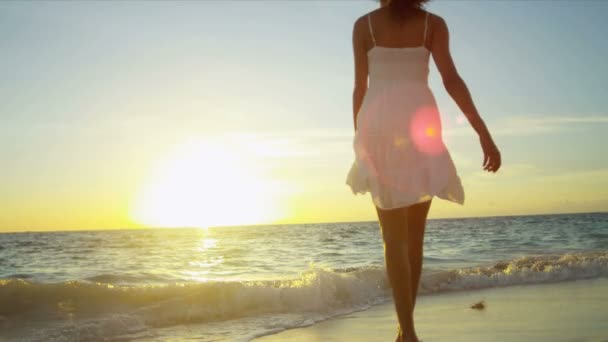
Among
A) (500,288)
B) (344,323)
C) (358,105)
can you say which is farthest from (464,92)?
(500,288)

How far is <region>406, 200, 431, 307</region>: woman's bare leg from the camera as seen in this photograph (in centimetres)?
308

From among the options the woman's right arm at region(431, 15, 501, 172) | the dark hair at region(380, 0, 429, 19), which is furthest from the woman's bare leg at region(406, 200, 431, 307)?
the dark hair at region(380, 0, 429, 19)

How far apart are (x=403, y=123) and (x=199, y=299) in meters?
4.65

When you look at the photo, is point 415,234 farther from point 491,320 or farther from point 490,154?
point 491,320

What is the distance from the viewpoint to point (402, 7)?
113 inches

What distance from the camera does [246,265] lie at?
14.4 meters

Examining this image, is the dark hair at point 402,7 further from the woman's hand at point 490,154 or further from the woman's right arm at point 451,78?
the woman's hand at point 490,154

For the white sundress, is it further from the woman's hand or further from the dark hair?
the woman's hand

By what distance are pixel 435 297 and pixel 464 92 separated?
512 centimetres

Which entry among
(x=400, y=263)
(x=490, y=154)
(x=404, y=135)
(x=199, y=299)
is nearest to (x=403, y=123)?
(x=404, y=135)

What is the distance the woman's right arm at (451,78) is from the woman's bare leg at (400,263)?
23.0 inches

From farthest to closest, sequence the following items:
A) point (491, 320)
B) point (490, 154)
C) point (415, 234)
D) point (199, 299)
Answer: point (199, 299) → point (491, 320) → point (415, 234) → point (490, 154)

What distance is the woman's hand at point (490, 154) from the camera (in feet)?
9.07

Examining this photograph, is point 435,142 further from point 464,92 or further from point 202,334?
point 202,334
